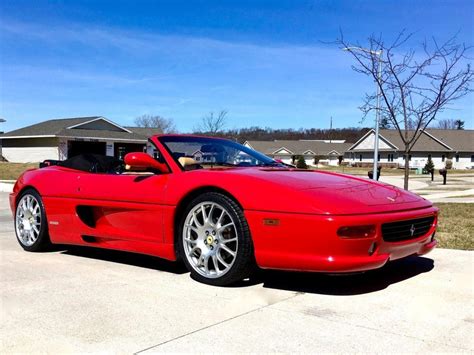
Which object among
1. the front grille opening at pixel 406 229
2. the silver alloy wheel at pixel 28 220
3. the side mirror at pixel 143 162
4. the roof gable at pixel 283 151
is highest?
the side mirror at pixel 143 162

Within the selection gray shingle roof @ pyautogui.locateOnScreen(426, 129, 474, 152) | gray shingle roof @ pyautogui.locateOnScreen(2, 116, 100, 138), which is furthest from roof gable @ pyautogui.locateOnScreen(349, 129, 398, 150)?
gray shingle roof @ pyautogui.locateOnScreen(2, 116, 100, 138)

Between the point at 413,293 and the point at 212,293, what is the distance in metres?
1.62

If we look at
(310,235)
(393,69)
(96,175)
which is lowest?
(310,235)

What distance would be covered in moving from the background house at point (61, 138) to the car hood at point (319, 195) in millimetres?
39356

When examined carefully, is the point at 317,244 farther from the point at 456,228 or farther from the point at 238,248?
the point at 456,228

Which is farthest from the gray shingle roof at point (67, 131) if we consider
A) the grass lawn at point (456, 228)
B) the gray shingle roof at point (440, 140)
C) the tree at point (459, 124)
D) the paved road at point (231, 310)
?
the tree at point (459, 124)

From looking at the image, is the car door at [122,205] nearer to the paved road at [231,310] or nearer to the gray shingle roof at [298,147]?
the paved road at [231,310]

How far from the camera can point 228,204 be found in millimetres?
4078

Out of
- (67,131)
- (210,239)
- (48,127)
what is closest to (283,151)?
(48,127)

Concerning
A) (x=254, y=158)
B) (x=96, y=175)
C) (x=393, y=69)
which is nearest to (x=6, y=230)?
(x=96, y=175)

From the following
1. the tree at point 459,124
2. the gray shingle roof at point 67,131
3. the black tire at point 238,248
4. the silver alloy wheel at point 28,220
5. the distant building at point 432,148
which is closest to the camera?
the black tire at point 238,248

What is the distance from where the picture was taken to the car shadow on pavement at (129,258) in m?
4.96

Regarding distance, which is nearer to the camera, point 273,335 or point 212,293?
point 273,335

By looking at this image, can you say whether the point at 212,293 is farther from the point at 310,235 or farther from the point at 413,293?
the point at 413,293
